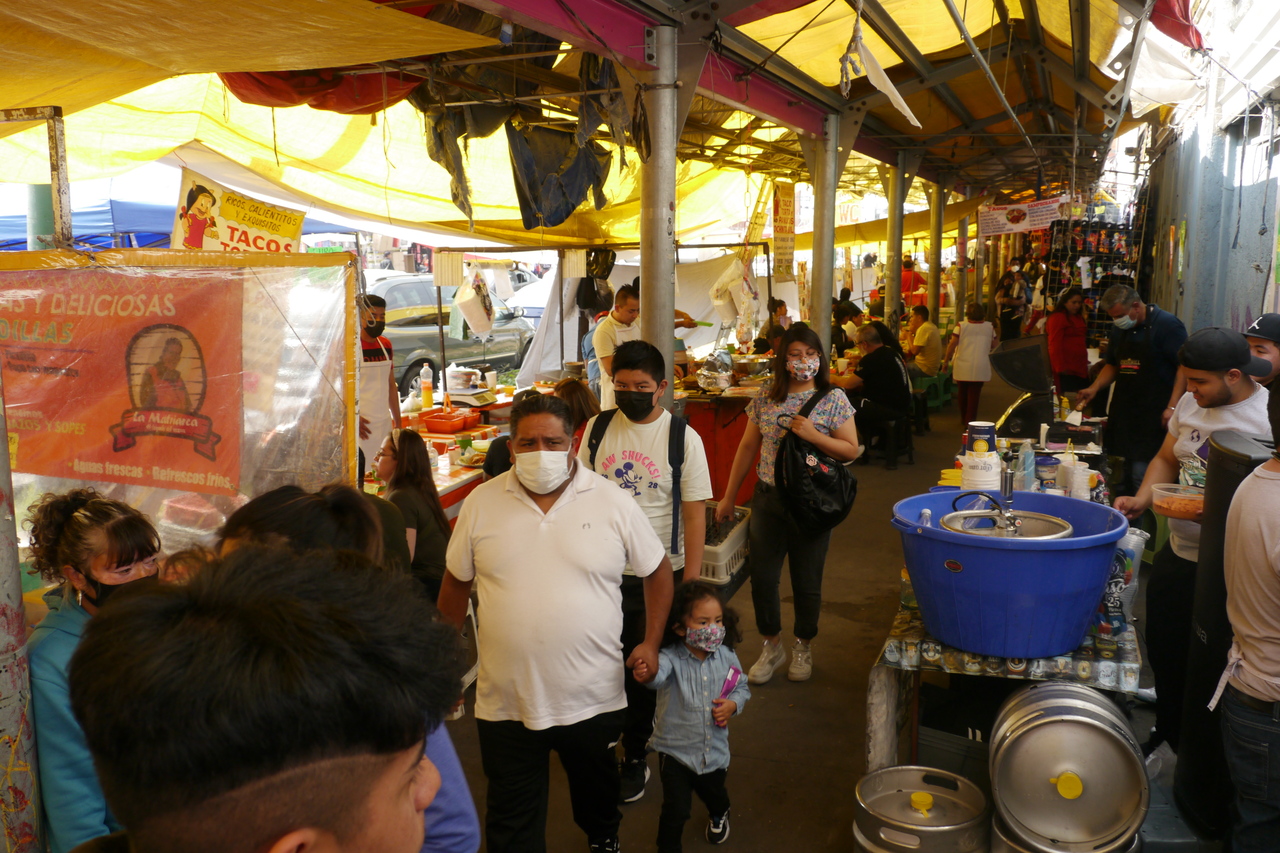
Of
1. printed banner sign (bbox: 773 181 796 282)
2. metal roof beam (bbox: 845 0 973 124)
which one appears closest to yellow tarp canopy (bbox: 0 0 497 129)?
metal roof beam (bbox: 845 0 973 124)

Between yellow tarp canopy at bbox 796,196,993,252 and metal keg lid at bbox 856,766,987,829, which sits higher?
yellow tarp canopy at bbox 796,196,993,252

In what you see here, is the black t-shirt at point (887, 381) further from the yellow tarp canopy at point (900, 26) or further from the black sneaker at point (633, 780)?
the black sneaker at point (633, 780)

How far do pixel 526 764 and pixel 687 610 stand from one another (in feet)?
2.66

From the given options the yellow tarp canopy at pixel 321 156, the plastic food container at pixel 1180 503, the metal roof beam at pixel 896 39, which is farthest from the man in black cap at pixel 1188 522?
the yellow tarp canopy at pixel 321 156

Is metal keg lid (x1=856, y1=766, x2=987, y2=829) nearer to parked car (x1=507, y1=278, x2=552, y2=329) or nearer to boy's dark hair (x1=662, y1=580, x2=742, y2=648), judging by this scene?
boy's dark hair (x1=662, y1=580, x2=742, y2=648)

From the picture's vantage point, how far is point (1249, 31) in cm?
602

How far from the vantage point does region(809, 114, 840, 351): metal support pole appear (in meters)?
9.87

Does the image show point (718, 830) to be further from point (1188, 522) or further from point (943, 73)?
point (943, 73)

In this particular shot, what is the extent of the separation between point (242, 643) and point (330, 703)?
0.10m

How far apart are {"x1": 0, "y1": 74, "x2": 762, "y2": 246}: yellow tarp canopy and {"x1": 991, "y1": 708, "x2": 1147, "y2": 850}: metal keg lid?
16.9ft

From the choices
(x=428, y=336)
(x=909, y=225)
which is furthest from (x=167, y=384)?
(x=909, y=225)

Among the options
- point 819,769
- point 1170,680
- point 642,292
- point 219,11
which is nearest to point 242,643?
point 219,11

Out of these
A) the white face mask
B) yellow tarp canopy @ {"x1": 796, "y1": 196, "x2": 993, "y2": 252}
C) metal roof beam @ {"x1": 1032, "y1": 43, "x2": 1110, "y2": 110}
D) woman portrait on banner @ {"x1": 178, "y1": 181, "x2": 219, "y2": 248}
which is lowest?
the white face mask

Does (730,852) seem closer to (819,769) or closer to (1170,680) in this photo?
(819,769)
